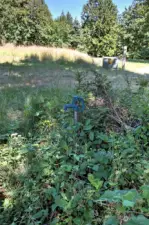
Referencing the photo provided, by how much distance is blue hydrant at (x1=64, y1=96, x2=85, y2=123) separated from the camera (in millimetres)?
1466

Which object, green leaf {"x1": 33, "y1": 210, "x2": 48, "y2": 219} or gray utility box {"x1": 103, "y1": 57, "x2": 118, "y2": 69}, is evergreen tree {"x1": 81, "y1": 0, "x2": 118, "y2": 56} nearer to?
gray utility box {"x1": 103, "y1": 57, "x2": 118, "y2": 69}

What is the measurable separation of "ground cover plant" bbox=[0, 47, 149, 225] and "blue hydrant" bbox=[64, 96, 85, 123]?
6 cm

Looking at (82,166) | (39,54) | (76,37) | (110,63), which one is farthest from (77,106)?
(76,37)

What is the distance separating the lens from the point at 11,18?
479 inches

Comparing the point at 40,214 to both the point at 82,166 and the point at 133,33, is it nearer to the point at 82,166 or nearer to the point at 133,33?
the point at 82,166

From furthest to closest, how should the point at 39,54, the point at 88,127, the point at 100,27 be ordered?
the point at 100,27 < the point at 39,54 < the point at 88,127

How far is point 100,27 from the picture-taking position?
15727mm

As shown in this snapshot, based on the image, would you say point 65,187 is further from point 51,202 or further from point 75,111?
point 75,111

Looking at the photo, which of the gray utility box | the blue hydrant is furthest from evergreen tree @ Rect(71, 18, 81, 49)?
the blue hydrant

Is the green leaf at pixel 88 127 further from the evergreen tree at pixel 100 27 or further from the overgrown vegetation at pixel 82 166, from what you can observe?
the evergreen tree at pixel 100 27

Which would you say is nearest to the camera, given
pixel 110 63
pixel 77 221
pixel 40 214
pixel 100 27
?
pixel 77 221

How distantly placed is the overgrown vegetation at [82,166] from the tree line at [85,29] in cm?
1187

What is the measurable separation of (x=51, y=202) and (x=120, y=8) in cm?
2044

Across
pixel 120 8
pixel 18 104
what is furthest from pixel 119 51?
pixel 18 104
